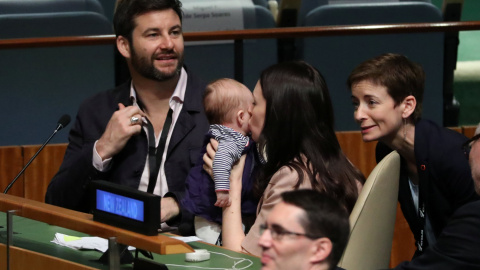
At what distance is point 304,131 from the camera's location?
2.86 meters

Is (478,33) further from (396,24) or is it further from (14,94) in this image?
(14,94)

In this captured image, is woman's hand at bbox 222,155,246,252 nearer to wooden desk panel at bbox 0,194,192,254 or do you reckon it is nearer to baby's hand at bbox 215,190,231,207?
baby's hand at bbox 215,190,231,207

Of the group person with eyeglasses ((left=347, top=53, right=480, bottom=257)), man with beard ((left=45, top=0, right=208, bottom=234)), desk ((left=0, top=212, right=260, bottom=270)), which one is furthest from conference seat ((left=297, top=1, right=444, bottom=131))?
desk ((left=0, top=212, right=260, bottom=270))

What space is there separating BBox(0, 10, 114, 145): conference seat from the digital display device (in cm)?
207

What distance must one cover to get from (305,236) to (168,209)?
1.41 metres

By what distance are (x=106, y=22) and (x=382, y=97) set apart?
2053mm

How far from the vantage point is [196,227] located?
329cm

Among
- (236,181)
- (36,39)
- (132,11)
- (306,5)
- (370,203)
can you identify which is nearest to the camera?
(370,203)

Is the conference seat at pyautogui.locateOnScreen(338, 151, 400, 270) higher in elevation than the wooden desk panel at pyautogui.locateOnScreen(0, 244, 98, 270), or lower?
higher

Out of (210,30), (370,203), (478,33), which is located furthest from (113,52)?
(370,203)

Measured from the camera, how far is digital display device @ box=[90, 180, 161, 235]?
2383mm

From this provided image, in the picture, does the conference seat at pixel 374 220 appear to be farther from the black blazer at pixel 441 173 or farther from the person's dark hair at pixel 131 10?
the person's dark hair at pixel 131 10

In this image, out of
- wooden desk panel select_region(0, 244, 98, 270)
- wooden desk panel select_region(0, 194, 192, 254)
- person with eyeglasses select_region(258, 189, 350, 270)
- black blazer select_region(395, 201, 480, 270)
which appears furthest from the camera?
wooden desk panel select_region(0, 244, 98, 270)

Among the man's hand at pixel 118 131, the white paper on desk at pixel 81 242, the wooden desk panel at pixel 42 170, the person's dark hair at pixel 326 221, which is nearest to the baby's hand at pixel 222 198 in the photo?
the white paper on desk at pixel 81 242
